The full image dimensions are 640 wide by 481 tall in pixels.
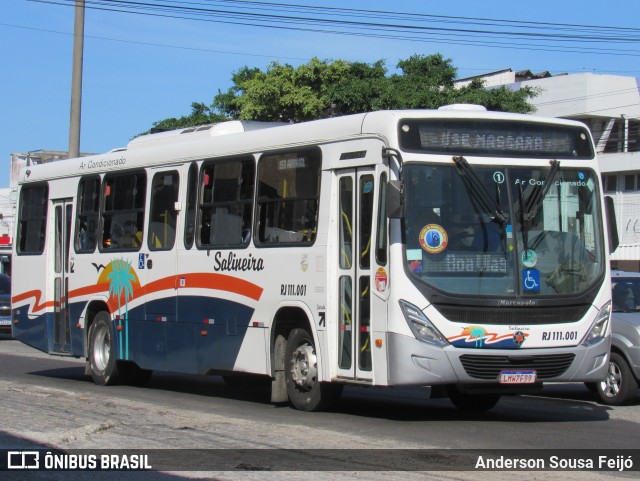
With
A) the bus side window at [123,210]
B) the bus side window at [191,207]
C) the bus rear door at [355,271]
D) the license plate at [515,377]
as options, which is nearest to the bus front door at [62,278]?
the bus side window at [123,210]

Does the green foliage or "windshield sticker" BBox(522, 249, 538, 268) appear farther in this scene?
the green foliage

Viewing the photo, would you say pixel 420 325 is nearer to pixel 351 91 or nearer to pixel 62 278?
pixel 62 278

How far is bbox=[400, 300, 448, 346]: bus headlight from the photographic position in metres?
10.7

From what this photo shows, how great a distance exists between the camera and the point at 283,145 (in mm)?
12734

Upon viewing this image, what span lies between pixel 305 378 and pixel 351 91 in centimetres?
3425

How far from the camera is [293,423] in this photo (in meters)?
11.3

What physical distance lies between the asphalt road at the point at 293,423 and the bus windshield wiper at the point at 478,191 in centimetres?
218

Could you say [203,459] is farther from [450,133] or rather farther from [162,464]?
[450,133]

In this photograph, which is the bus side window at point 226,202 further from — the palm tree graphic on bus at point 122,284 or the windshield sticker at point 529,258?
the windshield sticker at point 529,258

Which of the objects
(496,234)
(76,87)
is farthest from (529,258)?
(76,87)

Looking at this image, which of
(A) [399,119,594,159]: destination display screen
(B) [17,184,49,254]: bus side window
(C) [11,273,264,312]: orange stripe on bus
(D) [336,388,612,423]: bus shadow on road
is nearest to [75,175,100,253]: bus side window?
(C) [11,273,264,312]: orange stripe on bus

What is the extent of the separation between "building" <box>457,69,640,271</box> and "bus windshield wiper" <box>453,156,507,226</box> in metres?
35.5

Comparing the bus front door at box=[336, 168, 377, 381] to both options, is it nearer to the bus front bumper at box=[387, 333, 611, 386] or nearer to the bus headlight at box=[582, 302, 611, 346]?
the bus front bumper at box=[387, 333, 611, 386]

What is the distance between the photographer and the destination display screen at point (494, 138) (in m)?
11.1
